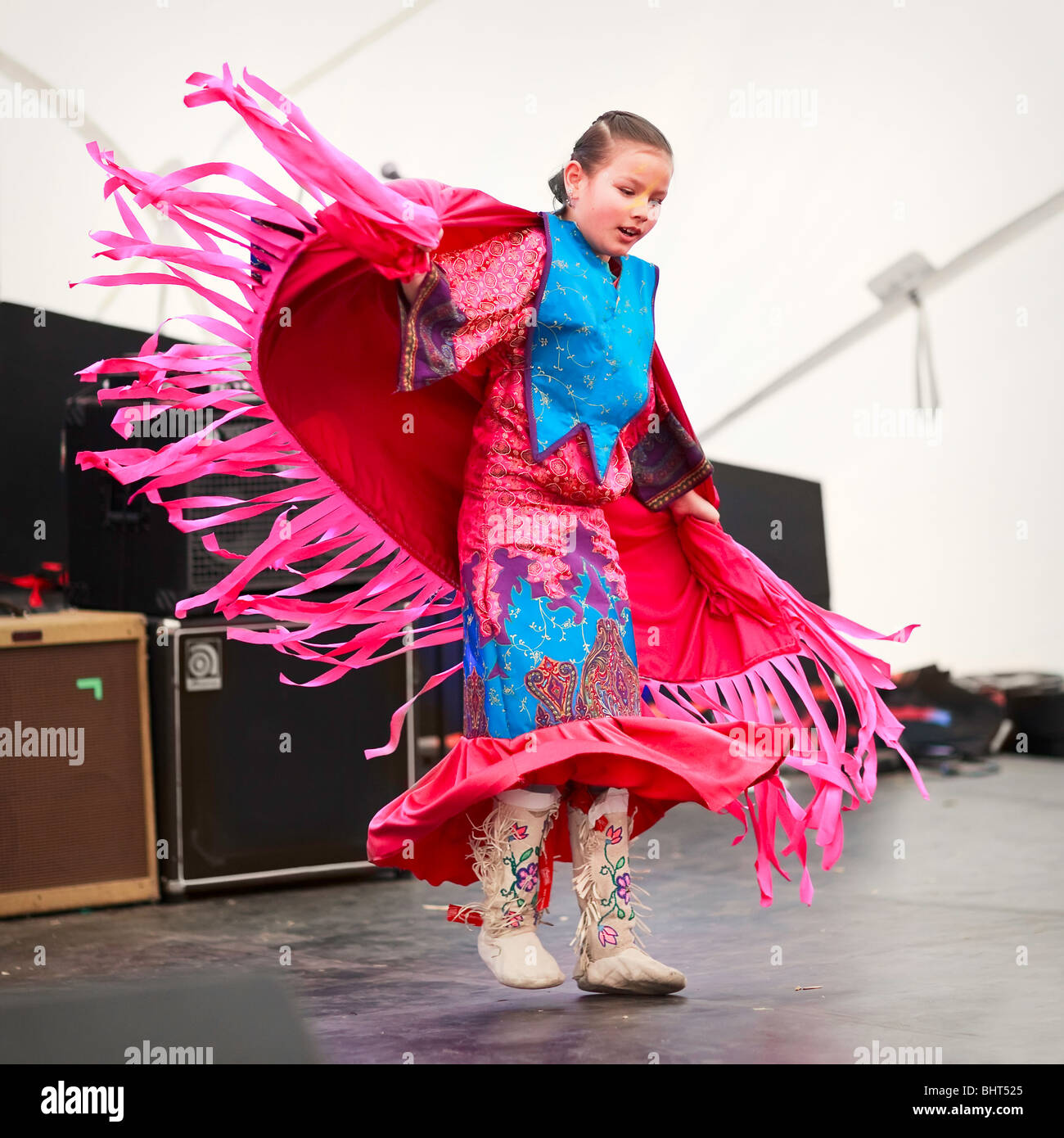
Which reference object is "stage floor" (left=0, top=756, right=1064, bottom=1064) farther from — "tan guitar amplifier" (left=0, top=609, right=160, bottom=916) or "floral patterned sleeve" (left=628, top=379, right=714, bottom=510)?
"floral patterned sleeve" (left=628, top=379, right=714, bottom=510)

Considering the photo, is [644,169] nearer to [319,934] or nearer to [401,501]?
[401,501]

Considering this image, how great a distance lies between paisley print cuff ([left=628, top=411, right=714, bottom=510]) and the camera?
91.4 inches

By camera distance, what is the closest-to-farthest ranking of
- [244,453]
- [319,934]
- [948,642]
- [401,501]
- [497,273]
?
1. [497,273]
2. [244,453]
3. [401,501]
4. [319,934]
5. [948,642]

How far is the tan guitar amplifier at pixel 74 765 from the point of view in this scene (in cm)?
305

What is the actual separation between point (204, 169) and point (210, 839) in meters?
1.82

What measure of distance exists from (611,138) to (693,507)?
0.62 m

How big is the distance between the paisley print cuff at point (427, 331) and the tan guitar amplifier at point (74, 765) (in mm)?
1532

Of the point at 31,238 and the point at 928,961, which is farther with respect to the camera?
the point at 31,238

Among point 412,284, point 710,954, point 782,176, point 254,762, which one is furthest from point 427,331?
point 782,176

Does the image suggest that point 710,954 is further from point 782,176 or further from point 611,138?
point 782,176

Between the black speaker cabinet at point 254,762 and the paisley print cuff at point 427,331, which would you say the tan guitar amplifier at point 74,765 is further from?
the paisley print cuff at point 427,331

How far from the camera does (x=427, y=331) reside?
1.90m
